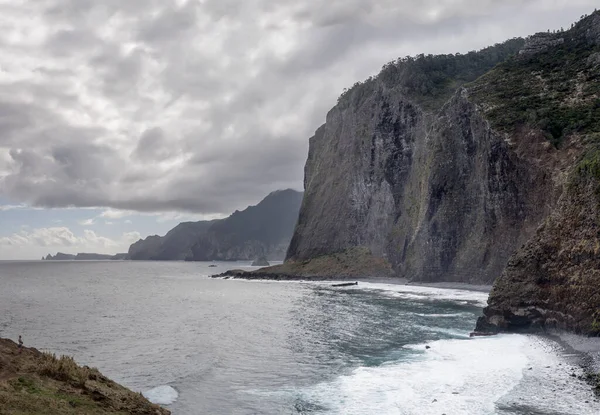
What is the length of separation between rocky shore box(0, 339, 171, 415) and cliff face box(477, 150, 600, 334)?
30.9 m

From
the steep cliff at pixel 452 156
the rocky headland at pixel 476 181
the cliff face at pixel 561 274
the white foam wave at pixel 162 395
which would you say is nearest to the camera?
the white foam wave at pixel 162 395

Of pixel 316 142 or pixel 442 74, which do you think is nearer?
pixel 442 74

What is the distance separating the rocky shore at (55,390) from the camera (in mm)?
13703

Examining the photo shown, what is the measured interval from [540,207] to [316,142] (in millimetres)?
119144

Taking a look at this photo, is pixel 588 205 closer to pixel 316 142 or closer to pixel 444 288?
pixel 444 288

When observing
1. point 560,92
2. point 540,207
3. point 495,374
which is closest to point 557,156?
point 540,207

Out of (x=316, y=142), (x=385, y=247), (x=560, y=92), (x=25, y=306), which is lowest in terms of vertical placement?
(x=25, y=306)

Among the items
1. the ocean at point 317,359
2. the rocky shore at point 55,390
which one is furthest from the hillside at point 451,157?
the rocky shore at point 55,390

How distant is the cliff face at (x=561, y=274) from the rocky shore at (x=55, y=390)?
101ft

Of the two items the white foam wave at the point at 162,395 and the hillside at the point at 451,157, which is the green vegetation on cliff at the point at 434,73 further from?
the white foam wave at the point at 162,395

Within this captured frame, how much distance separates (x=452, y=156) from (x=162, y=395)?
8605 cm

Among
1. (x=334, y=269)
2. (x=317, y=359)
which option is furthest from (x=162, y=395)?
(x=334, y=269)

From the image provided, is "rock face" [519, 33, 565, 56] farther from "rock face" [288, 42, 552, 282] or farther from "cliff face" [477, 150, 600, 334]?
"cliff face" [477, 150, 600, 334]

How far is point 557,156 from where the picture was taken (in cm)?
6412
